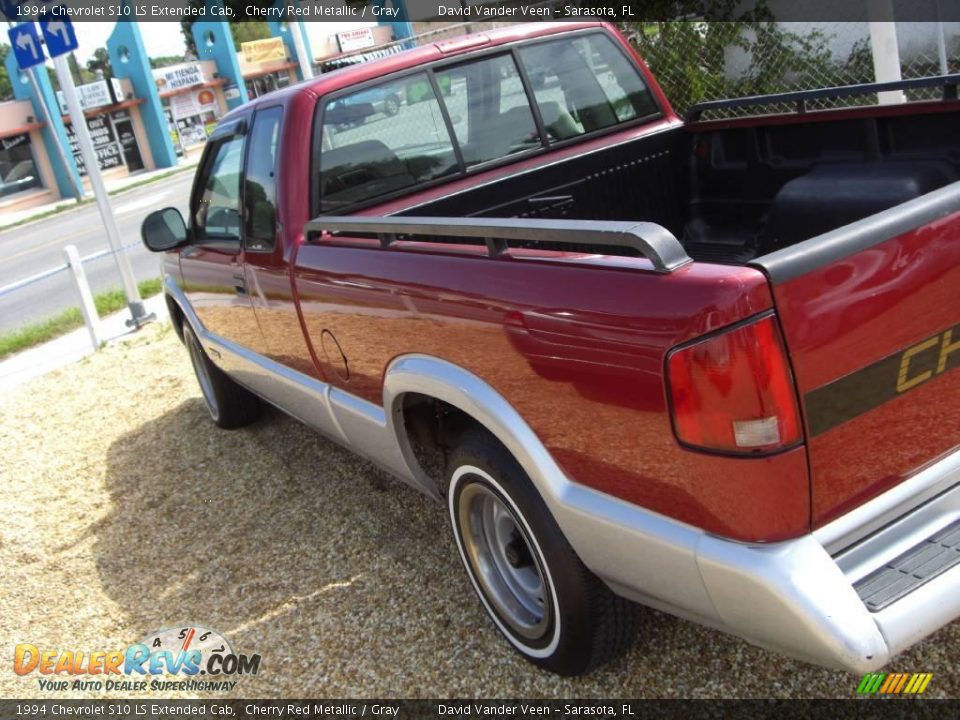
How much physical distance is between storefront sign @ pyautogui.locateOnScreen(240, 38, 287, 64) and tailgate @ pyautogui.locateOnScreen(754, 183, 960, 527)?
4377 cm

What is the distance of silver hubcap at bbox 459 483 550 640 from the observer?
2809 mm

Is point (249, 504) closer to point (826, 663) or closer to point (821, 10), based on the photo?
point (826, 663)

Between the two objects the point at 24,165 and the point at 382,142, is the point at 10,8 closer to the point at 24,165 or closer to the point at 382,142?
the point at 382,142

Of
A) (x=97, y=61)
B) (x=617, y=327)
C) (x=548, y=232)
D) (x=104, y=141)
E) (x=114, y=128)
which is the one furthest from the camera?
(x=97, y=61)

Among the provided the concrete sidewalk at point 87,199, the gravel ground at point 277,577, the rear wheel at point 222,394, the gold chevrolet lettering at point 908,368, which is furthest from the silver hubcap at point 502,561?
the concrete sidewalk at point 87,199

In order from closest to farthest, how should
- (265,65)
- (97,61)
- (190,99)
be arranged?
(190,99)
(265,65)
(97,61)

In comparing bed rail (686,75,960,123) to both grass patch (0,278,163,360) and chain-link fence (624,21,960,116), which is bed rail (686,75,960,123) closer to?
chain-link fence (624,21,960,116)

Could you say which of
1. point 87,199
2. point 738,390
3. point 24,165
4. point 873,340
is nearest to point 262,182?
point 738,390

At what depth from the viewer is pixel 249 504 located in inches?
184

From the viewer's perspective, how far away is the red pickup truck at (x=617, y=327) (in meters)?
1.90

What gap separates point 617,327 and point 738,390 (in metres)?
0.31

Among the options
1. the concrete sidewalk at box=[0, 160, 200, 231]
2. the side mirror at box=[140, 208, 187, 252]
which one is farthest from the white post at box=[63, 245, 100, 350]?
the concrete sidewalk at box=[0, 160, 200, 231]

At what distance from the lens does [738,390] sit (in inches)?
73.6

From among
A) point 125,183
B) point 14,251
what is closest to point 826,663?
point 14,251
